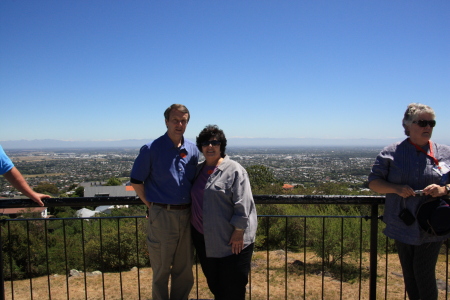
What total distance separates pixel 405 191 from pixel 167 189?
171cm

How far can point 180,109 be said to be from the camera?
91.2 inches

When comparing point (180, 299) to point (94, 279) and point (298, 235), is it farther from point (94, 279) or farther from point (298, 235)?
point (298, 235)

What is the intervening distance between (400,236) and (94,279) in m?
6.55

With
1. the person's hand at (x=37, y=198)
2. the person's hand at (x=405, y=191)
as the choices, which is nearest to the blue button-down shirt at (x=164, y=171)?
the person's hand at (x=37, y=198)

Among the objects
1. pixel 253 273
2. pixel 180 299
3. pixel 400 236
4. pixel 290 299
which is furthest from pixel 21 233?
pixel 400 236

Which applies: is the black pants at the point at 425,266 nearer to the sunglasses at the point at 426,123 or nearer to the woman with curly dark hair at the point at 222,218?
the sunglasses at the point at 426,123

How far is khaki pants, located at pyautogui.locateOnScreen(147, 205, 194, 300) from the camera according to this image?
2332 mm

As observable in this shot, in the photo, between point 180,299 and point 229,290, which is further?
point 180,299

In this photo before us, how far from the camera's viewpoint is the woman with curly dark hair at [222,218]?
212cm

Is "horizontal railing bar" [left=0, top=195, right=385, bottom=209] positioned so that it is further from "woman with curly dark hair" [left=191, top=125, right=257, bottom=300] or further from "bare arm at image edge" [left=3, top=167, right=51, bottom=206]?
"woman with curly dark hair" [left=191, top=125, right=257, bottom=300]

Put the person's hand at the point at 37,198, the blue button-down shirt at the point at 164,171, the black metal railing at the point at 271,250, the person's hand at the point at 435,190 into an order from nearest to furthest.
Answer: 1. the person's hand at the point at 435,190
2. the blue button-down shirt at the point at 164,171
3. the person's hand at the point at 37,198
4. the black metal railing at the point at 271,250

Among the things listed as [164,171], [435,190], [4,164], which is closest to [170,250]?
[164,171]

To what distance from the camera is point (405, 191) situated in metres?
2.10

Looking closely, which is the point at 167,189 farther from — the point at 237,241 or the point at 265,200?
the point at 265,200
